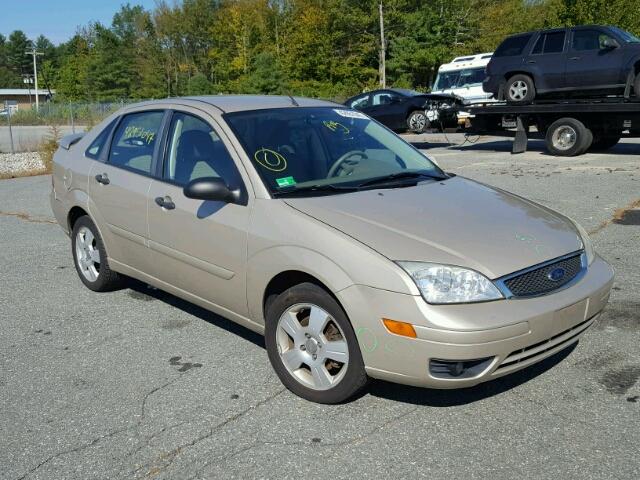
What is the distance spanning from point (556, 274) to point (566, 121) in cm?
1231

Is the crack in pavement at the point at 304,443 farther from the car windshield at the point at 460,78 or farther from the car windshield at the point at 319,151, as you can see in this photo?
the car windshield at the point at 460,78

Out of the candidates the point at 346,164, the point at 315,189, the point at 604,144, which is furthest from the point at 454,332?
the point at 604,144

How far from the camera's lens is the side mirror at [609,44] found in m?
13.5

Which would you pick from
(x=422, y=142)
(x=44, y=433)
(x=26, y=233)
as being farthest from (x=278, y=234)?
(x=422, y=142)

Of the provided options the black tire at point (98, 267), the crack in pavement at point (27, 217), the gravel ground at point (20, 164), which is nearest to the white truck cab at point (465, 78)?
the gravel ground at point (20, 164)

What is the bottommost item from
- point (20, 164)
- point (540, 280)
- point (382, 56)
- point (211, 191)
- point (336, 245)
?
point (20, 164)

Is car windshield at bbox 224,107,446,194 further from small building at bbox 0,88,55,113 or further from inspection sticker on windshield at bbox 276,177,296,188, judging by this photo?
small building at bbox 0,88,55,113

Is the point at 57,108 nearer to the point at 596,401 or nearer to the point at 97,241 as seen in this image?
the point at 97,241

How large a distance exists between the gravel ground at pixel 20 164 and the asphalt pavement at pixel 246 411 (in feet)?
42.7

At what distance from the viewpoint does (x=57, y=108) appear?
4075cm

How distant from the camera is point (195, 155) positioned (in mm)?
4395

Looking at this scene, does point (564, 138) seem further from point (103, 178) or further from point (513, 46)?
point (103, 178)

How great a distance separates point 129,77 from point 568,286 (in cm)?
6913

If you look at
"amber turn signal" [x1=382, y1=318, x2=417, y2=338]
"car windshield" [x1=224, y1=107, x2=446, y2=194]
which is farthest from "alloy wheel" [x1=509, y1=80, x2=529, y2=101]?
"amber turn signal" [x1=382, y1=318, x2=417, y2=338]
